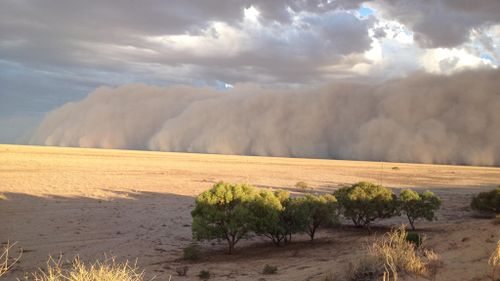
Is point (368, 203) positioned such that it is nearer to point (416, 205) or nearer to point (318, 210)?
point (416, 205)

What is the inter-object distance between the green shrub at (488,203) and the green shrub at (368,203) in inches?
303

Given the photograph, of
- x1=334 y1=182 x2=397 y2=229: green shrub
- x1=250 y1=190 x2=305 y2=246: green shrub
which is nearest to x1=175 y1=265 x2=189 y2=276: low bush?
x1=250 y1=190 x2=305 y2=246: green shrub

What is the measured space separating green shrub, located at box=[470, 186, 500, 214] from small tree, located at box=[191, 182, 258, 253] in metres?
14.9

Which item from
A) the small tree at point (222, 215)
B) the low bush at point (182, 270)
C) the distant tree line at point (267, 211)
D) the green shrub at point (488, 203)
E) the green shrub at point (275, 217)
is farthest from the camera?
the green shrub at point (488, 203)

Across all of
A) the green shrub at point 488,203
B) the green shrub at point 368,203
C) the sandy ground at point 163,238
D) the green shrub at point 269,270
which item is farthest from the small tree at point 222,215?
the green shrub at point 488,203

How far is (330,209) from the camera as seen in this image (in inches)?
722

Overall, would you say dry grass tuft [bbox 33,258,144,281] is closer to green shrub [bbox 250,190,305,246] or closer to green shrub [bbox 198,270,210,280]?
green shrub [bbox 198,270,210,280]

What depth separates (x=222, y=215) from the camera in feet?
53.2

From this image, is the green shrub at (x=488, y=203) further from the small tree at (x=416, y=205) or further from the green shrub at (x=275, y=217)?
the green shrub at (x=275, y=217)

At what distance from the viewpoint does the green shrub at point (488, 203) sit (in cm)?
2436

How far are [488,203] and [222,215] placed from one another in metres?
16.6

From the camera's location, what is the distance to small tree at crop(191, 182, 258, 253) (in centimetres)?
1611

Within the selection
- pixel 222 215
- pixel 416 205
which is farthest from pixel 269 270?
pixel 416 205

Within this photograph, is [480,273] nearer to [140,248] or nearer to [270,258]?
[270,258]
